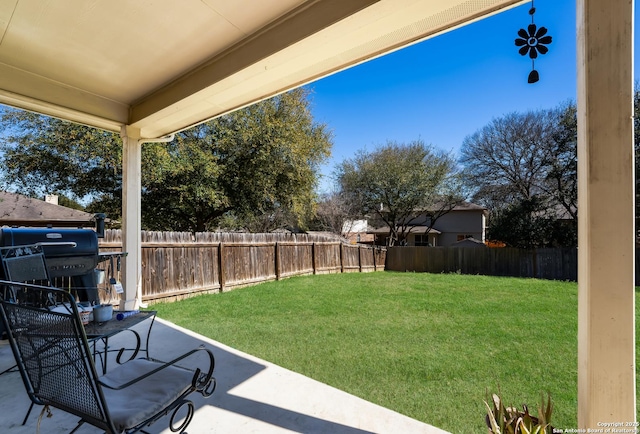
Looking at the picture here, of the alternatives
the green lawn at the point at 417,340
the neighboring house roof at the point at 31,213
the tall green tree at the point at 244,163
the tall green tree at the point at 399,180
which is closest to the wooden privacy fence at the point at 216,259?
the green lawn at the point at 417,340

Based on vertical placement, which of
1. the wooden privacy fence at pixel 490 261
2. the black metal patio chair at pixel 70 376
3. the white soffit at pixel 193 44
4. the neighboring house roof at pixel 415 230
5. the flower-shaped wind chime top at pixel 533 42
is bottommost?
the wooden privacy fence at pixel 490 261

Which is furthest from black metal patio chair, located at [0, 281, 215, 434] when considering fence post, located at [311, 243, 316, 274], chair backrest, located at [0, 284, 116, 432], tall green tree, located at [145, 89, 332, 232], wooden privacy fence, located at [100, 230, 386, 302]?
tall green tree, located at [145, 89, 332, 232]

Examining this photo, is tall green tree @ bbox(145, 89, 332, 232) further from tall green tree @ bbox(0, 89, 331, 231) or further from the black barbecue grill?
the black barbecue grill

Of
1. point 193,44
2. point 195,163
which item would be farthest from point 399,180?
point 193,44

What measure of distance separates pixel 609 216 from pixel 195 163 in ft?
37.0

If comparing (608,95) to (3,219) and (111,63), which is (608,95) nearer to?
(111,63)

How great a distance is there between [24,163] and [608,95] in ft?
45.5

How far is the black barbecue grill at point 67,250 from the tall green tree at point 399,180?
16.8 metres

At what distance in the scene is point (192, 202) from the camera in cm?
1202

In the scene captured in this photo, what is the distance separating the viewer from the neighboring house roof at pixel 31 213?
10.4m

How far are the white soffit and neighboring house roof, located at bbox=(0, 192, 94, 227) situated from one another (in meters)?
7.76

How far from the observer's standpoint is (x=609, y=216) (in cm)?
140

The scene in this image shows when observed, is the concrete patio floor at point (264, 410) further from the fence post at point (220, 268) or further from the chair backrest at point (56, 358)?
the fence post at point (220, 268)

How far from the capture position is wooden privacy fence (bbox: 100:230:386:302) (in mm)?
6477
